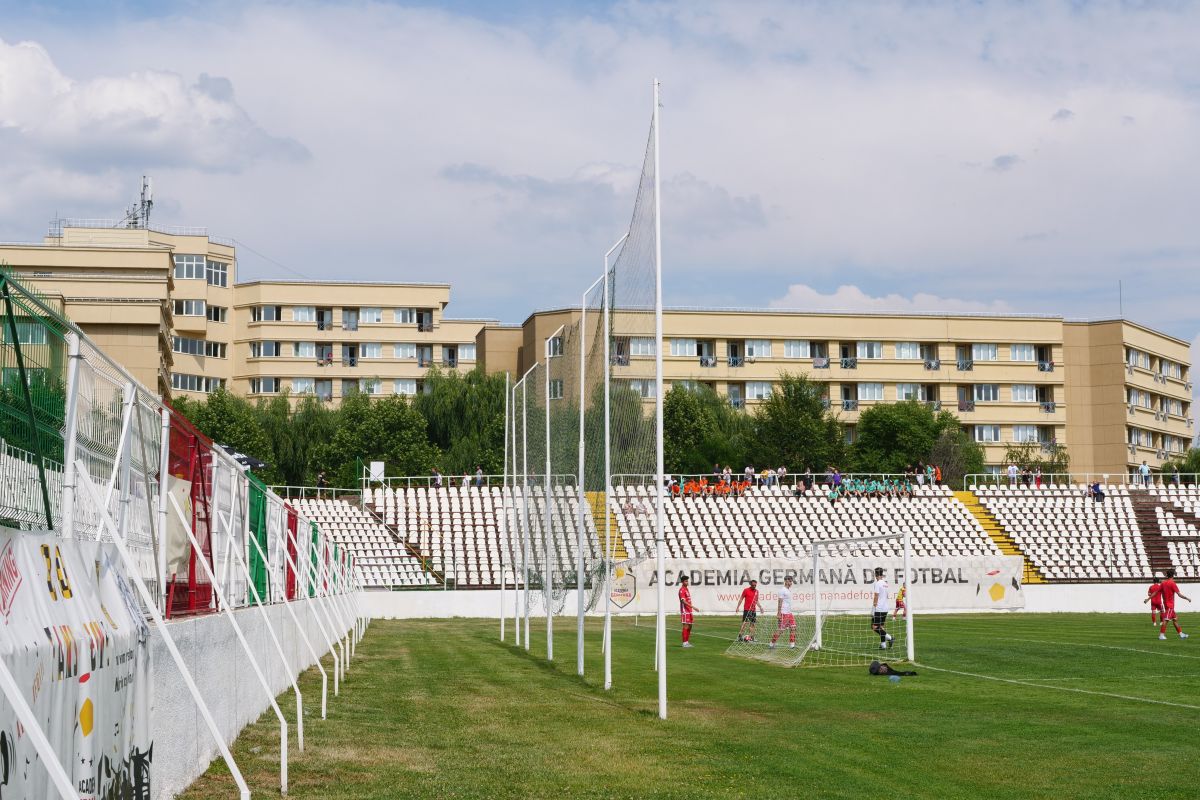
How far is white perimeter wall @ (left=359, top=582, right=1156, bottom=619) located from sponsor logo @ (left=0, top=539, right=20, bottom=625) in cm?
4192

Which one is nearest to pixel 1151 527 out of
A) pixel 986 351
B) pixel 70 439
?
pixel 986 351

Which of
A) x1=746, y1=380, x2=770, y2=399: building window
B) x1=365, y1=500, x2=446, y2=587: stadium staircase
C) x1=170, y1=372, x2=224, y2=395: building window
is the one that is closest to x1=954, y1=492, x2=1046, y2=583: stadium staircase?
x1=365, y1=500, x2=446, y2=587: stadium staircase

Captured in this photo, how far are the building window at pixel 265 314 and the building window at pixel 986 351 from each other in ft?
189

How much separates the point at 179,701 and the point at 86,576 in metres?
3.25

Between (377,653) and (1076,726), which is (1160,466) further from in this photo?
(1076,726)

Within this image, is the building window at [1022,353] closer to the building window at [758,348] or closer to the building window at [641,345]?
the building window at [758,348]

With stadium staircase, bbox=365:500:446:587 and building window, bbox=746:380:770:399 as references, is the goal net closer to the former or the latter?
stadium staircase, bbox=365:500:446:587

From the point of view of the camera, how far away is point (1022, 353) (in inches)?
4377

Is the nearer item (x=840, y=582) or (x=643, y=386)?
(x=643, y=386)

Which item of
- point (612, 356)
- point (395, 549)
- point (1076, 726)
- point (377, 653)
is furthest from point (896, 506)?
point (1076, 726)

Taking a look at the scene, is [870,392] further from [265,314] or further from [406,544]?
[406,544]

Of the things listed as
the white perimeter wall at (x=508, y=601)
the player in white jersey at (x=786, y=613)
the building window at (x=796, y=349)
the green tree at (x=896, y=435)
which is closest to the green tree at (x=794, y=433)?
the green tree at (x=896, y=435)

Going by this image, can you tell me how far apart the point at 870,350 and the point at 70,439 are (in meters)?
105

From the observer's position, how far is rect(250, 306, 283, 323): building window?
11100 centimetres
